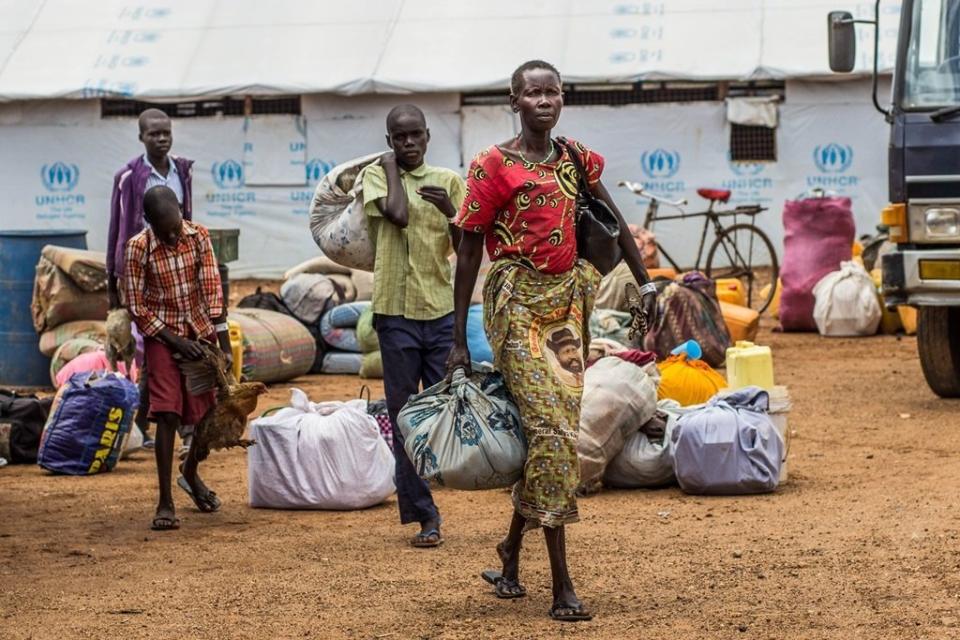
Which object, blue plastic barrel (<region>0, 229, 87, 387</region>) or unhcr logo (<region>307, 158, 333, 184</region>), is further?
unhcr logo (<region>307, 158, 333, 184</region>)

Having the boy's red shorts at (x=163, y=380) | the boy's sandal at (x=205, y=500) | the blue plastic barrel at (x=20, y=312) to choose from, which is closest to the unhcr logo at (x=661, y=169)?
the blue plastic barrel at (x=20, y=312)

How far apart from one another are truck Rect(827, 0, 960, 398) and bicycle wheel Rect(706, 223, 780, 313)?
6.41m

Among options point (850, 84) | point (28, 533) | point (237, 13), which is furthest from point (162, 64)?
point (28, 533)

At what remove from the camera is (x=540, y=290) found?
5.23m

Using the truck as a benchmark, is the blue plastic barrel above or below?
below

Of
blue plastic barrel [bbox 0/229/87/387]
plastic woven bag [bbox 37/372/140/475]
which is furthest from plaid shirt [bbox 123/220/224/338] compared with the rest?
blue plastic barrel [bbox 0/229/87/387]

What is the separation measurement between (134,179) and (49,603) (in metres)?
3.25

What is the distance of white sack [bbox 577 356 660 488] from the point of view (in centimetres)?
754

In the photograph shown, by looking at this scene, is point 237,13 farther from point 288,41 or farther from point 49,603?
point 49,603

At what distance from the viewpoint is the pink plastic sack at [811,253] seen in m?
15.4

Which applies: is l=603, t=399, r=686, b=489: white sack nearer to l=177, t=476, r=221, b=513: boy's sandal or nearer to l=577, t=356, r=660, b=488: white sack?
l=577, t=356, r=660, b=488: white sack

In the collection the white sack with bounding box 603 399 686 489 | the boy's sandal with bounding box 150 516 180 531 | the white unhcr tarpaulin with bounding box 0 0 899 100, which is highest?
the white unhcr tarpaulin with bounding box 0 0 899 100

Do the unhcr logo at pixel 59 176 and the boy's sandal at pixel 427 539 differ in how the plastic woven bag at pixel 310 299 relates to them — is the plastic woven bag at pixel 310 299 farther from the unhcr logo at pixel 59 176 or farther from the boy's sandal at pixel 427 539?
the unhcr logo at pixel 59 176

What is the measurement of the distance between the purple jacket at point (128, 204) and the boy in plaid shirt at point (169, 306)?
1.29m
